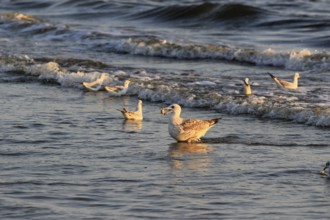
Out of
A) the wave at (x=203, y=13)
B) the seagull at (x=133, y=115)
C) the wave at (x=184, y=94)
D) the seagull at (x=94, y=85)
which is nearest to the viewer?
the seagull at (x=133, y=115)

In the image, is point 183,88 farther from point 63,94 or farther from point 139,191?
point 139,191

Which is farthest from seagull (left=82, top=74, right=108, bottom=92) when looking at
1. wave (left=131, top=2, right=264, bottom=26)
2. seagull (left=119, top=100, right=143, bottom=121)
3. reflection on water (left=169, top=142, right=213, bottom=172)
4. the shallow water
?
wave (left=131, top=2, right=264, bottom=26)

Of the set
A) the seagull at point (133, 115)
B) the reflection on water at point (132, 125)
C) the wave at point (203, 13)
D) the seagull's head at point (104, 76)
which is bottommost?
the reflection on water at point (132, 125)

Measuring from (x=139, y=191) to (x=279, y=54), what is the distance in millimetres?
11453

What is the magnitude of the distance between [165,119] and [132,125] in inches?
31.4

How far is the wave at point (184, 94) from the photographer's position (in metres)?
13.8

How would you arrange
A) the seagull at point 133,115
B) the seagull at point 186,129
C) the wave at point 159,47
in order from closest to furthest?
the seagull at point 186,129, the seagull at point 133,115, the wave at point 159,47

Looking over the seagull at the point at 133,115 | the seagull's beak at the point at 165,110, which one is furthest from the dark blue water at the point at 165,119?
the seagull's beak at the point at 165,110

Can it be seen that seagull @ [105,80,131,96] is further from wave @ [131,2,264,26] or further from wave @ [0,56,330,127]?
wave @ [131,2,264,26]

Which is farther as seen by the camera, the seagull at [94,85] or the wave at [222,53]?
the wave at [222,53]

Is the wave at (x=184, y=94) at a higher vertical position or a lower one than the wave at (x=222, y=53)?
lower

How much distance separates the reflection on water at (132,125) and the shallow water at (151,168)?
2 centimetres

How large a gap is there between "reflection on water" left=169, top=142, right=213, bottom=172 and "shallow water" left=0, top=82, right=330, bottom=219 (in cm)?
1

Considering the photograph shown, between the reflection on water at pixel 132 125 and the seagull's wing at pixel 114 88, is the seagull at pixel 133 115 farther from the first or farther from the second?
the seagull's wing at pixel 114 88
